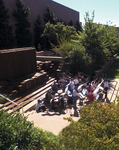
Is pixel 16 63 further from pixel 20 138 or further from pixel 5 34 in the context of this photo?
pixel 5 34

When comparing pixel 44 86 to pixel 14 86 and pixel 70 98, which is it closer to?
pixel 14 86

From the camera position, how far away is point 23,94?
10445mm

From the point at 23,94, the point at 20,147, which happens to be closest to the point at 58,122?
the point at 20,147

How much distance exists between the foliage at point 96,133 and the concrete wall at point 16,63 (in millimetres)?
7710

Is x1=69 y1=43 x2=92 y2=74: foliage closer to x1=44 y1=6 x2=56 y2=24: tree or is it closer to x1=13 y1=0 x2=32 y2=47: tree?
x1=13 y1=0 x2=32 y2=47: tree

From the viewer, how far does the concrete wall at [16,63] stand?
10.4m

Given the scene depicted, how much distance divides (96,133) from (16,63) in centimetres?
920

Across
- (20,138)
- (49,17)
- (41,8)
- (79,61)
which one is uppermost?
(41,8)

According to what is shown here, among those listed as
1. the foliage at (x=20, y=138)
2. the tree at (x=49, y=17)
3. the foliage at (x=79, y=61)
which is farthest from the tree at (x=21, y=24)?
the foliage at (x=20, y=138)

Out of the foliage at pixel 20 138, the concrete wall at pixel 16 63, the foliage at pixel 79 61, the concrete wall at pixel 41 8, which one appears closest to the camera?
the foliage at pixel 20 138

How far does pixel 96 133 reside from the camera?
11.6 ft

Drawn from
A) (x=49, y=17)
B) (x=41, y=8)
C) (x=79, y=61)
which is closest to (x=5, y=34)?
(x=79, y=61)

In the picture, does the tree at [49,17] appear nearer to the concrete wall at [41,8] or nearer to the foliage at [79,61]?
the concrete wall at [41,8]

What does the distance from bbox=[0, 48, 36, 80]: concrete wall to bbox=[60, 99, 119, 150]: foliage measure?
25.3ft
